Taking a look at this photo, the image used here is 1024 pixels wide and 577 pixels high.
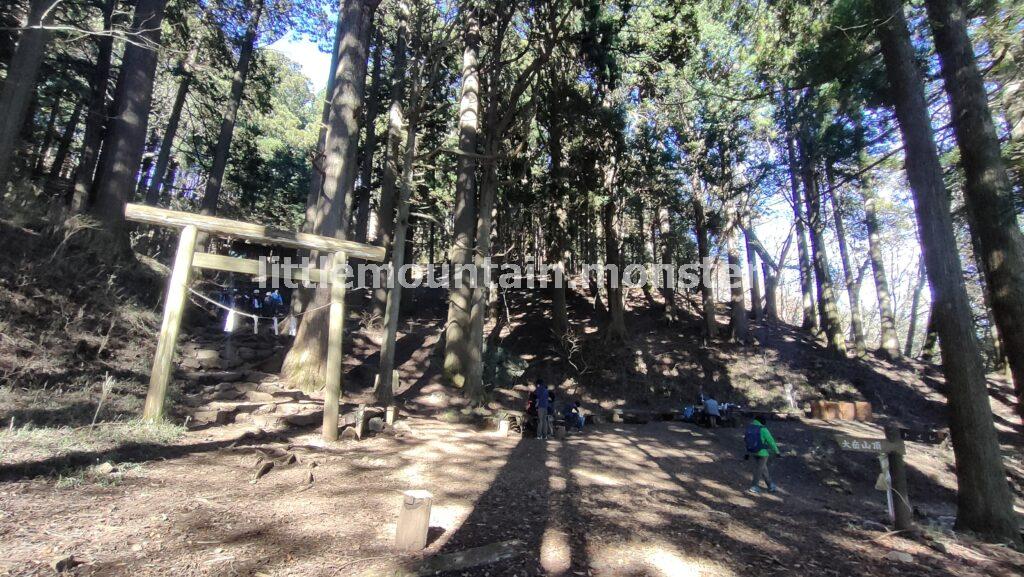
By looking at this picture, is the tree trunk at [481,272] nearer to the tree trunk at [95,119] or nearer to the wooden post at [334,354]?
the wooden post at [334,354]

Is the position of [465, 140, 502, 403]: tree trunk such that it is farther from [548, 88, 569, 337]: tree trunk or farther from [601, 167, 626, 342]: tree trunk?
[601, 167, 626, 342]: tree trunk

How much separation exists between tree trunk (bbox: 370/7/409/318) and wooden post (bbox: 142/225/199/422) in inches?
185

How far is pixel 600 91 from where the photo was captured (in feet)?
47.1

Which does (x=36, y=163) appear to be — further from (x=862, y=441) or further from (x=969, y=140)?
(x=969, y=140)

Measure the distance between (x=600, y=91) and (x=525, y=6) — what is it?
150 inches

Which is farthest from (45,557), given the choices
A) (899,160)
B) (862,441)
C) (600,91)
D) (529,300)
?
(529,300)

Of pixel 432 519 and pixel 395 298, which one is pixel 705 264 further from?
pixel 432 519

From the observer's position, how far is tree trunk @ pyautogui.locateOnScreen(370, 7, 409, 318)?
36.7 ft

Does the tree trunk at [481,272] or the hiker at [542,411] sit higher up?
the tree trunk at [481,272]

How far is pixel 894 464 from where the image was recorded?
19.1 feet

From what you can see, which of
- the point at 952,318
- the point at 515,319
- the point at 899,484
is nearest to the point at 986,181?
the point at 952,318

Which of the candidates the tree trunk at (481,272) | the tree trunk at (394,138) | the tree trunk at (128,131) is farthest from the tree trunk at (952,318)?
the tree trunk at (128,131)

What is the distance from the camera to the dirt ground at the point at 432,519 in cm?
330

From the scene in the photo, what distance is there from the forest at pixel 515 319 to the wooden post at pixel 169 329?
6 cm
